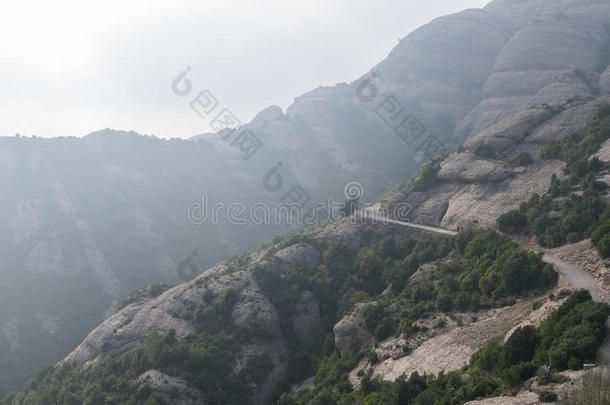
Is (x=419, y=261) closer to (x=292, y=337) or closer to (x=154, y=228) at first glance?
(x=292, y=337)

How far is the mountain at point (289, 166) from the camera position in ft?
190

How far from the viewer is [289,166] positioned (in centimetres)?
12912

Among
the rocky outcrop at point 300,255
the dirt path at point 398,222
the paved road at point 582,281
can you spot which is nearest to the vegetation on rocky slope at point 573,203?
the paved road at point 582,281

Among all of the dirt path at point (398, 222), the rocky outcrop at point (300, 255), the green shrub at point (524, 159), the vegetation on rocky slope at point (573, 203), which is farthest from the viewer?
the rocky outcrop at point (300, 255)

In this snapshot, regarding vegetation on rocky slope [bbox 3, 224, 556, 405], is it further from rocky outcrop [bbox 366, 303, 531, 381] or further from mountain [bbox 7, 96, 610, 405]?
rocky outcrop [bbox 366, 303, 531, 381]

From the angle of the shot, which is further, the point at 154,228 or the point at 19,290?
the point at 154,228

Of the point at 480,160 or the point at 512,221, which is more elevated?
the point at 480,160

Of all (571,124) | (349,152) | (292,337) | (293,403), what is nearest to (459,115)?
(349,152)

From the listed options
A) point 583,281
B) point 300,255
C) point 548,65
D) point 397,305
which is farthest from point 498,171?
point 548,65

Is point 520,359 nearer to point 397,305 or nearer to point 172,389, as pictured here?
point 397,305

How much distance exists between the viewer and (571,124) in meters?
47.8

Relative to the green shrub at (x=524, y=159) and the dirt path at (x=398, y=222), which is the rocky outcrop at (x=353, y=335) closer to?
the dirt path at (x=398, y=222)

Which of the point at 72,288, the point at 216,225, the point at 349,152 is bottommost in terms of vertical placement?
the point at 349,152

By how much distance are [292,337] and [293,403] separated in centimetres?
1102
